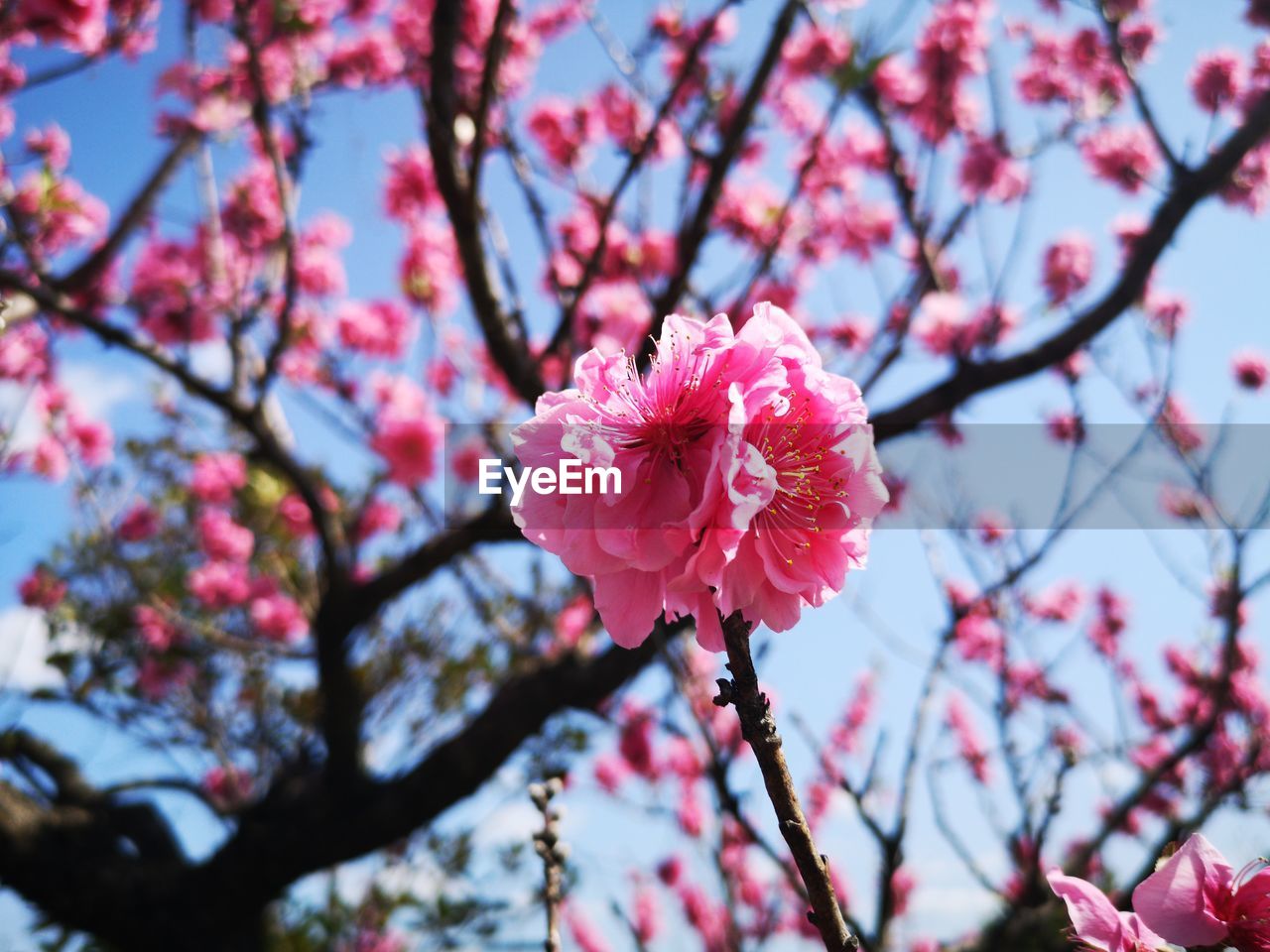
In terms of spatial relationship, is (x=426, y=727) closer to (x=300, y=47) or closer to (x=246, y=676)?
(x=246, y=676)

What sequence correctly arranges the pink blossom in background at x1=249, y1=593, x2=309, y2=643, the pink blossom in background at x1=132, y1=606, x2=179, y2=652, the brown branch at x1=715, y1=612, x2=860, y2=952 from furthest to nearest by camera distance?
the pink blossom in background at x1=249, y1=593, x2=309, y2=643 → the pink blossom in background at x1=132, y1=606, x2=179, y2=652 → the brown branch at x1=715, y1=612, x2=860, y2=952

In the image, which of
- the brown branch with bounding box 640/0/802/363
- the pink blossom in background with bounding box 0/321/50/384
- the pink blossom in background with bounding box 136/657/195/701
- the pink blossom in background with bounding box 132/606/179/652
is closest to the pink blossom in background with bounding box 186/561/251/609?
the pink blossom in background with bounding box 132/606/179/652

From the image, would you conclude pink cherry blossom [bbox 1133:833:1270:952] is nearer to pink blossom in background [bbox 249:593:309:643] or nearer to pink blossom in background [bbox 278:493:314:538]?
pink blossom in background [bbox 278:493:314:538]

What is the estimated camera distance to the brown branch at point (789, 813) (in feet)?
1.86

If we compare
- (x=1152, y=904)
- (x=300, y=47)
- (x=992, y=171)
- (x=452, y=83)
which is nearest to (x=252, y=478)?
(x=300, y=47)

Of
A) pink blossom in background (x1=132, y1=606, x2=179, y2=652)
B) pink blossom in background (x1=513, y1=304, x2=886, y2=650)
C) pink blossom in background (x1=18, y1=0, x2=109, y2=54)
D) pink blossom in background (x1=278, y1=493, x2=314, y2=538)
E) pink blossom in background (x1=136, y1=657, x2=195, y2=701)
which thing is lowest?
pink blossom in background (x1=513, y1=304, x2=886, y2=650)

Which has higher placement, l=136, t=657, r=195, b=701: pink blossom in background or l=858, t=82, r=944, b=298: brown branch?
l=858, t=82, r=944, b=298: brown branch

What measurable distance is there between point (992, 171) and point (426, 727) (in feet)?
14.9

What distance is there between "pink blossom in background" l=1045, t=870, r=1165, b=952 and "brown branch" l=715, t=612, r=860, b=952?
225 mm

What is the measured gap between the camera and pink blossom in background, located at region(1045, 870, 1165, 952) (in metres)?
0.67

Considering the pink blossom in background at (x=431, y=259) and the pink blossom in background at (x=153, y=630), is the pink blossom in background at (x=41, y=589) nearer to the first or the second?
the pink blossom in background at (x=153, y=630)

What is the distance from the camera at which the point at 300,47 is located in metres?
4.68

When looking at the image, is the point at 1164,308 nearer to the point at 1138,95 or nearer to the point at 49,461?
the point at 1138,95

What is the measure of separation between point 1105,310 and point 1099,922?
9.44ft
